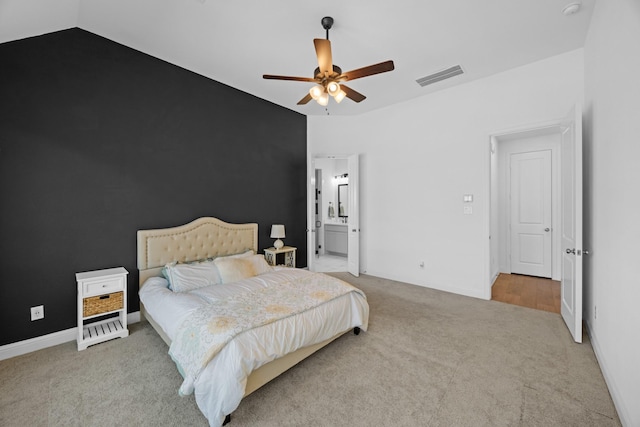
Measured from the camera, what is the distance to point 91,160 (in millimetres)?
2949

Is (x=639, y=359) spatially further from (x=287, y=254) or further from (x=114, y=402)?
(x=287, y=254)

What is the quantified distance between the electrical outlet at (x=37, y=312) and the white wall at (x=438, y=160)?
4459 mm

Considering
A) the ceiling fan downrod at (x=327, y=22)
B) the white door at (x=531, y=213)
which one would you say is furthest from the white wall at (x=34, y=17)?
the white door at (x=531, y=213)

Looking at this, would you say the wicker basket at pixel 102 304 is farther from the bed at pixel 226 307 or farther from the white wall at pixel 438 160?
the white wall at pixel 438 160

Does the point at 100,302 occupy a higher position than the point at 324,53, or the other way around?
the point at 324,53

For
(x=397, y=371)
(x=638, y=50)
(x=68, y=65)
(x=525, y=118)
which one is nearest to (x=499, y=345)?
(x=397, y=371)

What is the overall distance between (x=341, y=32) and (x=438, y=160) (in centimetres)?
251

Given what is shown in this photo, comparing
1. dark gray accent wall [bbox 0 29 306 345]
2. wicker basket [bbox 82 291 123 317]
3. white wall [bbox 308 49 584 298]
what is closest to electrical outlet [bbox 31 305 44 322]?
dark gray accent wall [bbox 0 29 306 345]

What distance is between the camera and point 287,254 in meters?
4.82

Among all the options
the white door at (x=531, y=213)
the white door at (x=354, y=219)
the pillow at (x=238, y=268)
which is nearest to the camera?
the pillow at (x=238, y=268)

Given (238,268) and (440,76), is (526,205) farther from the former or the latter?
(238,268)

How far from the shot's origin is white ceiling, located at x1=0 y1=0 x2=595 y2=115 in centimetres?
254

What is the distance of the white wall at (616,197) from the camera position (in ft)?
5.49

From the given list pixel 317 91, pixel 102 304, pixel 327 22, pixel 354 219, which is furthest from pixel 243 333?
pixel 354 219
